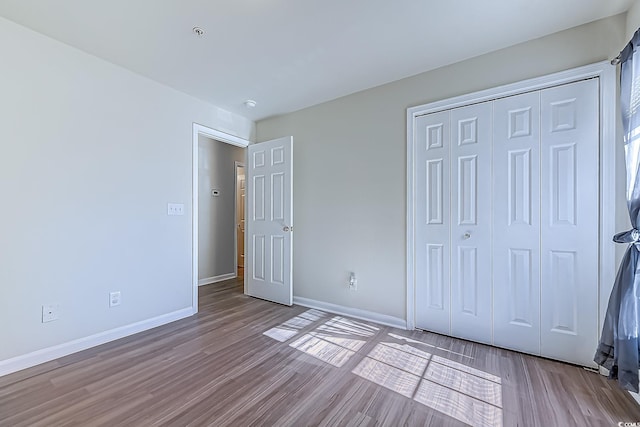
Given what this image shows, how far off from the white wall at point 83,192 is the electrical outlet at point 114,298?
0.14ft

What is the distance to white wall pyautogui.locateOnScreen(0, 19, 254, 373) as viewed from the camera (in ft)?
6.68

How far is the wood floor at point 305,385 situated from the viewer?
1.57 m

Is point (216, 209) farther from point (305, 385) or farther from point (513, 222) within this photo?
point (513, 222)

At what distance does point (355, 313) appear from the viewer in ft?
10.2

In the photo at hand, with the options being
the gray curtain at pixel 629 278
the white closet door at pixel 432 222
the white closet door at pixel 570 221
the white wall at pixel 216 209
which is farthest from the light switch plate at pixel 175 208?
the gray curtain at pixel 629 278

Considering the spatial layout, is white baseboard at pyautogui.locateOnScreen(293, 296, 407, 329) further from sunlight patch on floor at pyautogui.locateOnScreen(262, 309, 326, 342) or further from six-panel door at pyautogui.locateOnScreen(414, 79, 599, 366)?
six-panel door at pyautogui.locateOnScreen(414, 79, 599, 366)

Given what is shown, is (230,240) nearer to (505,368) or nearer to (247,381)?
(247,381)

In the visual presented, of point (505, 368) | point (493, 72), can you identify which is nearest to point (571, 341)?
point (505, 368)

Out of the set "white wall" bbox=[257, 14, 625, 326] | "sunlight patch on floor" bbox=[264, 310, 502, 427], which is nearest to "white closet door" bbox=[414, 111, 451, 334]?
"white wall" bbox=[257, 14, 625, 326]

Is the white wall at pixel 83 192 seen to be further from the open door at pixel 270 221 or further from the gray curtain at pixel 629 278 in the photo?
the gray curtain at pixel 629 278

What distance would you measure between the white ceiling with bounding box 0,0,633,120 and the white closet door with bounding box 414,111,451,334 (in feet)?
2.08

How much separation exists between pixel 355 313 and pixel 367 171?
1.56 m

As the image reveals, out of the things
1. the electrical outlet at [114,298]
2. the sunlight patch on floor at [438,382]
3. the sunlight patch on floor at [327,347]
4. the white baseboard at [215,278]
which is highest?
the electrical outlet at [114,298]

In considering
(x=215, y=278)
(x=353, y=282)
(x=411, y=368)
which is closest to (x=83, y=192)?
(x=353, y=282)
